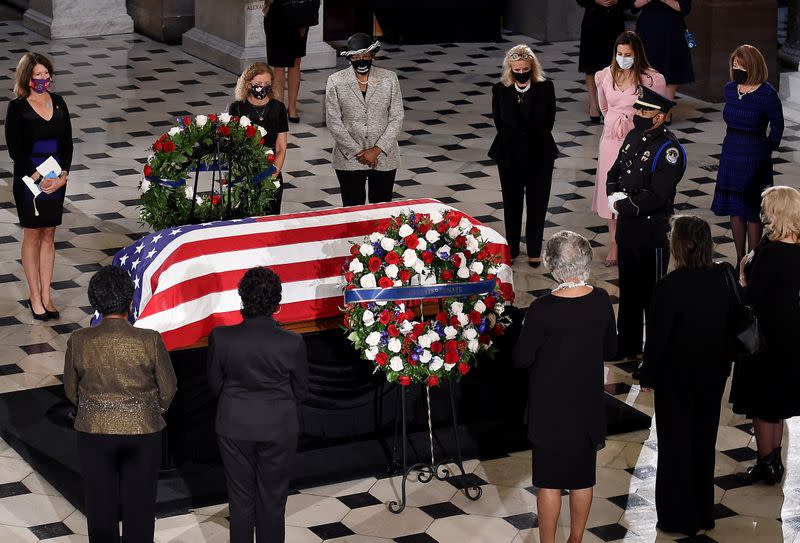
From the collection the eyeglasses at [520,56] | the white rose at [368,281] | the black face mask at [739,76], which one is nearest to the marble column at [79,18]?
the eyeglasses at [520,56]

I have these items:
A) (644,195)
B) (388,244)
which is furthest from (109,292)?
(644,195)

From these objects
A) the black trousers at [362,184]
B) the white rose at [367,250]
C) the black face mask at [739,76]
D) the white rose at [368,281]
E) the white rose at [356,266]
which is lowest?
the black trousers at [362,184]

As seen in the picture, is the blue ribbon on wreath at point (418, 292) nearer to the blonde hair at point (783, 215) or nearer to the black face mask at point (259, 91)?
the blonde hair at point (783, 215)

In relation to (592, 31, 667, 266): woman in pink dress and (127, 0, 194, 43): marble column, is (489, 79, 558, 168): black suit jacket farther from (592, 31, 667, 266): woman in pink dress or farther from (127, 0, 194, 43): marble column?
(127, 0, 194, 43): marble column

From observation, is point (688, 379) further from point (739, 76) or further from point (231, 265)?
point (739, 76)

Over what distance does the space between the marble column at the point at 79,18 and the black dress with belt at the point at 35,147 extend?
33.2 feet

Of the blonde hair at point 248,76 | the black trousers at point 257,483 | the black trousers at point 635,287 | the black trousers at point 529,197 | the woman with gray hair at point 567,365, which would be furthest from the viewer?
the black trousers at point 529,197

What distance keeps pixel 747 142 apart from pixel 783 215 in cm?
286

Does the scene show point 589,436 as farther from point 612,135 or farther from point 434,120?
point 434,120

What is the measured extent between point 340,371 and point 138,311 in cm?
104

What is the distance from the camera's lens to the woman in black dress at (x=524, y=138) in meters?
9.17

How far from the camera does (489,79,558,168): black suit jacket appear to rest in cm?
921

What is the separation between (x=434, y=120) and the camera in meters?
14.2

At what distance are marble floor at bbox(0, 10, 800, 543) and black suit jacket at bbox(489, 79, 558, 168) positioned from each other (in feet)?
2.86
